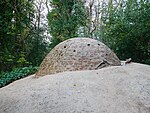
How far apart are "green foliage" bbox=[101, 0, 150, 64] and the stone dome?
3746 mm

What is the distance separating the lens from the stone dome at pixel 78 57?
8125 mm

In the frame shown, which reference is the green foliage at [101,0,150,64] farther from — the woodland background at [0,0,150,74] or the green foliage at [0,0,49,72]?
the green foliage at [0,0,49,72]

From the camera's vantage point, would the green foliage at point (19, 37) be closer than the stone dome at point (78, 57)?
No

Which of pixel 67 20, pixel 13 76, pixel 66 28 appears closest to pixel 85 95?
pixel 13 76

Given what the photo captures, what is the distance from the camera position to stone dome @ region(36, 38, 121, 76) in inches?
320

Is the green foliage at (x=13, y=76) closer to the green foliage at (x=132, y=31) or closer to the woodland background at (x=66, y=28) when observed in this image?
the woodland background at (x=66, y=28)

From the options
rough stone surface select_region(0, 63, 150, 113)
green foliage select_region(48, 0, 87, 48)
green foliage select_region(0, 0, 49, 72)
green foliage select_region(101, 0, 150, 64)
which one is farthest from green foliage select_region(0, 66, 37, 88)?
green foliage select_region(101, 0, 150, 64)

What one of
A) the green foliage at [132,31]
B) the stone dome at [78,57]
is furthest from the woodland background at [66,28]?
the stone dome at [78,57]

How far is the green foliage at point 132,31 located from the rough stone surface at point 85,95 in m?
5.43

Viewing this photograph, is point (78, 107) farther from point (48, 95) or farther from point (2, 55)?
point (2, 55)

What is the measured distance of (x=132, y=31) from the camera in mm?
11906

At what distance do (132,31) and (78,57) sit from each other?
4.85m

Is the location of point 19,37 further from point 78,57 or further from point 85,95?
point 85,95

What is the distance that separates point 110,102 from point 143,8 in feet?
27.6
